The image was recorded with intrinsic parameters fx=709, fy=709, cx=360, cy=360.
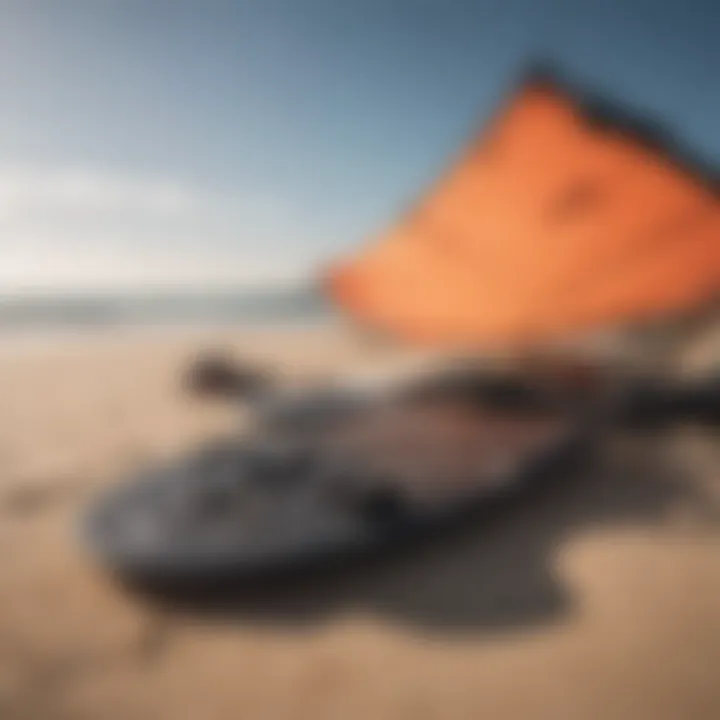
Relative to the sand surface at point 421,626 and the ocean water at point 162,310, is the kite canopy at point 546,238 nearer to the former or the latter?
the sand surface at point 421,626

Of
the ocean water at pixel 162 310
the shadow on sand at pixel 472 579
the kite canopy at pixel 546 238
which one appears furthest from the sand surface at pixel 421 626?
the ocean water at pixel 162 310

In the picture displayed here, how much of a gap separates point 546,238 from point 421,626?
6.85 feet

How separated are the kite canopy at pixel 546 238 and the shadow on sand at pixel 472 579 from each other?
117cm

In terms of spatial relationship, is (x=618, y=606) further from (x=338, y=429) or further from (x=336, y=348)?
(x=336, y=348)

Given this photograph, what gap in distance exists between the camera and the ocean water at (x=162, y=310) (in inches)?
195

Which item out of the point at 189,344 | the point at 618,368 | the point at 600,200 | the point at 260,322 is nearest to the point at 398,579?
the point at 618,368

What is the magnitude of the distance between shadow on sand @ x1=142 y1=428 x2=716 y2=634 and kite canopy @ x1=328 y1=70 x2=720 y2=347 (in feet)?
3.83

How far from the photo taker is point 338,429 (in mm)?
1817

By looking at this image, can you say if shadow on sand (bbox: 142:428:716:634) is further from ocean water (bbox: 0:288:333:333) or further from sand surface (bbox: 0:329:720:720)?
ocean water (bbox: 0:288:333:333)

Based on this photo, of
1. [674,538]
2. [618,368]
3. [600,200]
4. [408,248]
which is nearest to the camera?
[674,538]

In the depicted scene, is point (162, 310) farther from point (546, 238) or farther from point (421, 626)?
point (421, 626)

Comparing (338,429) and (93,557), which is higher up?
(338,429)

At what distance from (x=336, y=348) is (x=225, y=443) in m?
1.96

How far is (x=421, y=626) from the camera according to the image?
1119mm
